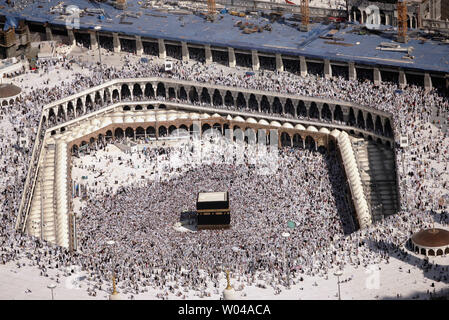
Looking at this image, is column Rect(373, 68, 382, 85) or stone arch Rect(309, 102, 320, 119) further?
stone arch Rect(309, 102, 320, 119)

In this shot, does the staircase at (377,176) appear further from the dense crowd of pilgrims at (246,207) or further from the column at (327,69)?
the column at (327,69)

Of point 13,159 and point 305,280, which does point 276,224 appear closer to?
point 305,280

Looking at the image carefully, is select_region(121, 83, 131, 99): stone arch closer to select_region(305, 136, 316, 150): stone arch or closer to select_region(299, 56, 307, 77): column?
select_region(299, 56, 307, 77): column

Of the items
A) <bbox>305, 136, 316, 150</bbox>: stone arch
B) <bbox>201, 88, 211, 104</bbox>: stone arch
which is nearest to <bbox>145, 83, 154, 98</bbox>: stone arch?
<bbox>201, 88, 211, 104</bbox>: stone arch

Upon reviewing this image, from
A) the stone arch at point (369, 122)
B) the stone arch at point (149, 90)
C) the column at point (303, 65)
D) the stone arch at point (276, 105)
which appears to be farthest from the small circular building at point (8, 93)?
the stone arch at point (369, 122)
